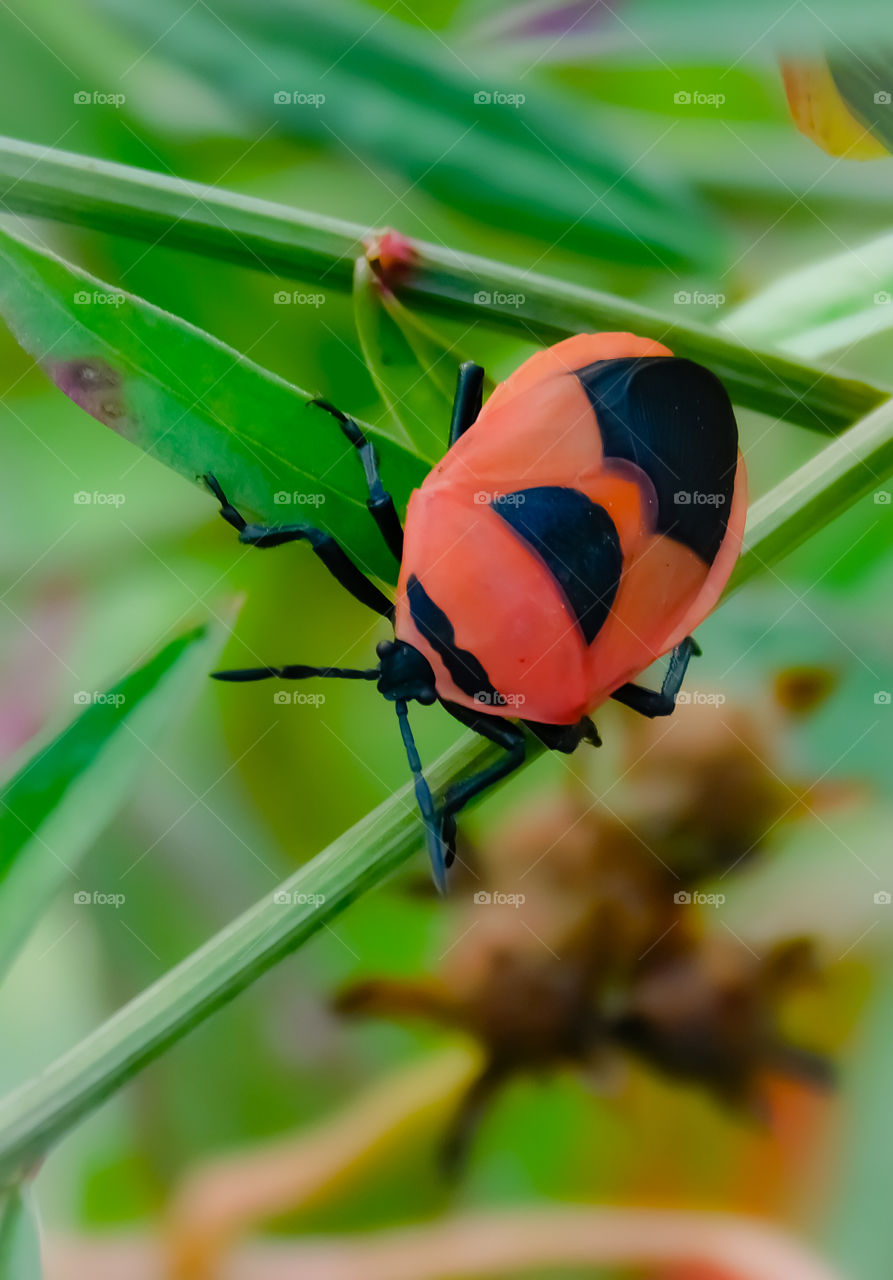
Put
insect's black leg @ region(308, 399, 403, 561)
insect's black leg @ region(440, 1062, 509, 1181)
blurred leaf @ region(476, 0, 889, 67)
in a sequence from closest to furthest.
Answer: insect's black leg @ region(308, 399, 403, 561)
blurred leaf @ region(476, 0, 889, 67)
insect's black leg @ region(440, 1062, 509, 1181)

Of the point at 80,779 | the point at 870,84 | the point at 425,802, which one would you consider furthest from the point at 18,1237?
the point at 870,84

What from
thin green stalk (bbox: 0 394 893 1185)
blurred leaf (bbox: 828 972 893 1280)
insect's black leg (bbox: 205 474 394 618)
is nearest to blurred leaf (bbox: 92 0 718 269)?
insect's black leg (bbox: 205 474 394 618)

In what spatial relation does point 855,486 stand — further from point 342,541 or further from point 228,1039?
point 228,1039

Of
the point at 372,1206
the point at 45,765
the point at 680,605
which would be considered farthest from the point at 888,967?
the point at 45,765

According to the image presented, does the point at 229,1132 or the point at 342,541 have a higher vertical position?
the point at 342,541

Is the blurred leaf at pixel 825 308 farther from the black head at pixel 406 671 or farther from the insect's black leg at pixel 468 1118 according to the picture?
the insect's black leg at pixel 468 1118

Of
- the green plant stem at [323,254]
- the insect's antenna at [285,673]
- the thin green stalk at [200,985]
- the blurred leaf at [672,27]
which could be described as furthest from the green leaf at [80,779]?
the blurred leaf at [672,27]

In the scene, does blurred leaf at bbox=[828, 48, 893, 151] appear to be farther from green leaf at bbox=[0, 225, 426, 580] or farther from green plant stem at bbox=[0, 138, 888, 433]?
green leaf at bbox=[0, 225, 426, 580]
